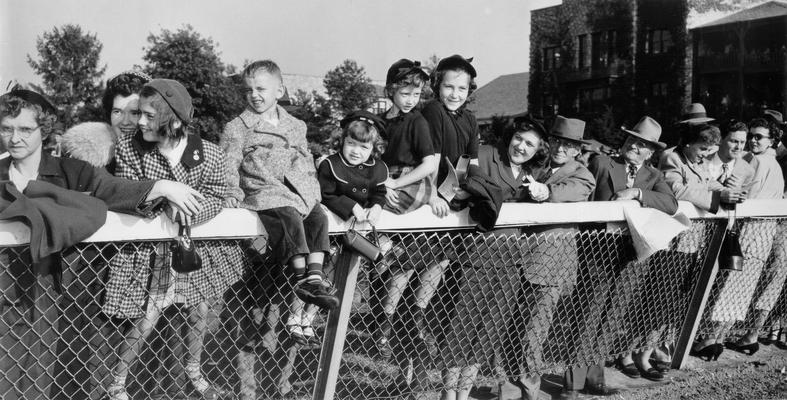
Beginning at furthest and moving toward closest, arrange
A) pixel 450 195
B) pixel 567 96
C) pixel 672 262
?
1. pixel 567 96
2. pixel 672 262
3. pixel 450 195

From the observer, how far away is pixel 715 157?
5551mm

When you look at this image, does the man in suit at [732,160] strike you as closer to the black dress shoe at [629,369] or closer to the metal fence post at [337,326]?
the black dress shoe at [629,369]

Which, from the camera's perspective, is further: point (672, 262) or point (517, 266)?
point (672, 262)

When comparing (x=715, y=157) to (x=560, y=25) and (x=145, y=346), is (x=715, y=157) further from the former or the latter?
(x=560, y=25)

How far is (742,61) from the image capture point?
35625 millimetres

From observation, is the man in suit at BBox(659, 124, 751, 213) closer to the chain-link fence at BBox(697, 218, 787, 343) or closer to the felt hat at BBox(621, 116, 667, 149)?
the felt hat at BBox(621, 116, 667, 149)

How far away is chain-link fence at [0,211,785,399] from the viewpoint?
2.59 meters

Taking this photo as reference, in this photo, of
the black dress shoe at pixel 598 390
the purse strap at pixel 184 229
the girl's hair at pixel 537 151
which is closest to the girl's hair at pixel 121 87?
the purse strap at pixel 184 229

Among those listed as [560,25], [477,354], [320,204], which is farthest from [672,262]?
[560,25]

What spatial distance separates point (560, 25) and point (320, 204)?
47935 mm

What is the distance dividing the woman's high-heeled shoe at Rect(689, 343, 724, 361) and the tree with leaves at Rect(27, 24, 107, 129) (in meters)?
30.3

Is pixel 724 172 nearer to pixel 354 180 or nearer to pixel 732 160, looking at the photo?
pixel 732 160

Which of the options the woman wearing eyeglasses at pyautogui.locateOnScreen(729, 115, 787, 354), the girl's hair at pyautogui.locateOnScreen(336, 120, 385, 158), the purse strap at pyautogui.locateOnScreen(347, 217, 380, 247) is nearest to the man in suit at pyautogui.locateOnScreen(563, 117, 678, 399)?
the woman wearing eyeglasses at pyautogui.locateOnScreen(729, 115, 787, 354)

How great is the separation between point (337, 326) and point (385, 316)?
643 millimetres
